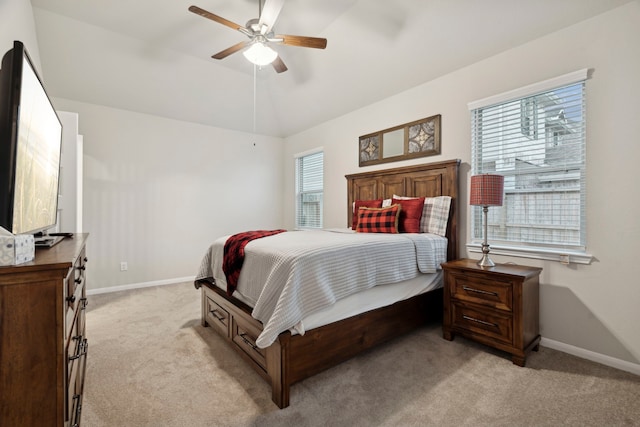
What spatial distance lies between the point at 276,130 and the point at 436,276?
394 centimetres

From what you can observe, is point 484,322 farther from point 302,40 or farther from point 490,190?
point 302,40

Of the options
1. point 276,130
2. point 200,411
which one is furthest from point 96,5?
point 200,411

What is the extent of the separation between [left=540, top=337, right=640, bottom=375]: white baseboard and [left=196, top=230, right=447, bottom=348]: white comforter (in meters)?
1.18

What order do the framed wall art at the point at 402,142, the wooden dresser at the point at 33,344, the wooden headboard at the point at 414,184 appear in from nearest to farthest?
the wooden dresser at the point at 33,344 → the wooden headboard at the point at 414,184 → the framed wall art at the point at 402,142

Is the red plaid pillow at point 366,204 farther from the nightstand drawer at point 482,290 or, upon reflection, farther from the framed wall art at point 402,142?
the nightstand drawer at point 482,290

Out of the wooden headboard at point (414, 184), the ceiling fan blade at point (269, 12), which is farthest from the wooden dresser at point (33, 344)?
the wooden headboard at point (414, 184)

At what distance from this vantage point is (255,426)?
1535mm

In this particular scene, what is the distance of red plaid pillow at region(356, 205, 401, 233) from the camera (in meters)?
3.07

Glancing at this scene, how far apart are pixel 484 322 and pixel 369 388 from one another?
1107 millimetres

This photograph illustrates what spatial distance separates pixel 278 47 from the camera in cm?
357

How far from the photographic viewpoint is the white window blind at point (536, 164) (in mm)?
2365

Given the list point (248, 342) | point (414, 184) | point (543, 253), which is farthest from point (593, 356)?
point (248, 342)

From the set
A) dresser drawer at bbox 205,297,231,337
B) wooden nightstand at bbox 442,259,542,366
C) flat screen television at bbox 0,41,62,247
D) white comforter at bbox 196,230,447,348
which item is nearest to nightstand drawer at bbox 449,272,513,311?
wooden nightstand at bbox 442,259,542,366

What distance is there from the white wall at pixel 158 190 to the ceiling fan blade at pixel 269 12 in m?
2.79
